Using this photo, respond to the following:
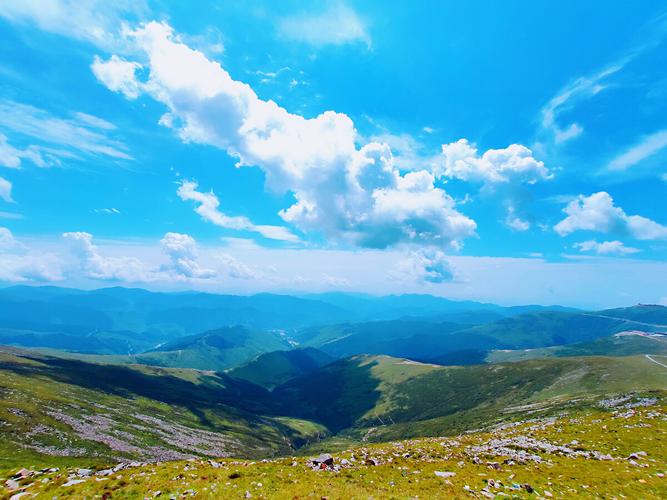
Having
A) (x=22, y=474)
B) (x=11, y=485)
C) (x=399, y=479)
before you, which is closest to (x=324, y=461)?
(x=399, y=479)

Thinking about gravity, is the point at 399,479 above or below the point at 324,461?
above

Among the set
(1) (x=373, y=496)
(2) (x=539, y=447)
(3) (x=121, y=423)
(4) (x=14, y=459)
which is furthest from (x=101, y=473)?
(3) (x=121, y=423)

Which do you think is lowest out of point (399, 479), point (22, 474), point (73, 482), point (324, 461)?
point (22, 474)

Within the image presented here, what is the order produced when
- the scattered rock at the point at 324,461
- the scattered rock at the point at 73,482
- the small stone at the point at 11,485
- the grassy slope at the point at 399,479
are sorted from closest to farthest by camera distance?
the grassy slope at the point at 399,479 → the scattered rock at the point at 73,482 → the small stone at the point at 11,485 → the scattered rock at the point at 324,461

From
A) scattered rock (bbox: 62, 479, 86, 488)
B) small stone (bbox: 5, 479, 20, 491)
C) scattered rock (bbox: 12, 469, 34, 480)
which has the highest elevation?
scattered rock (bbox: 62, 479, 86, 488)

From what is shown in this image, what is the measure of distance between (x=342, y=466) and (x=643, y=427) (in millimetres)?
46982

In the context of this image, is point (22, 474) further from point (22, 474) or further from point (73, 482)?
point (73, 482)

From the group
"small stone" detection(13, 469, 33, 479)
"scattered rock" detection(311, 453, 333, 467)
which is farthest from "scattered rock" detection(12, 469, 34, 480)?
"scattered rock" detection(311, 453, 333, 467)

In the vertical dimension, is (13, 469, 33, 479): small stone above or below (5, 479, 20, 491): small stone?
below

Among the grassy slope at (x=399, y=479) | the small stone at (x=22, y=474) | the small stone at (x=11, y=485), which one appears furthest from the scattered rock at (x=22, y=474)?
the grassy slope at (x=399, y=479)

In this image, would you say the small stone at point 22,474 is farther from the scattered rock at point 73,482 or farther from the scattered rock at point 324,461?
the scattered rock at point 324,461

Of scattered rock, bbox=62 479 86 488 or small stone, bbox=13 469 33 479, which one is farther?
small stone, bbox=13 469 33 479

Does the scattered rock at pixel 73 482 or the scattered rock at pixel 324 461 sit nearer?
the scattered rock at pixel 73 482

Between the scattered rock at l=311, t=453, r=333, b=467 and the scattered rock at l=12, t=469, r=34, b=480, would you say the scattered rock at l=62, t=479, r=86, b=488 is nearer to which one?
the scattered rock at l=12, t=469, r=34, b=480
